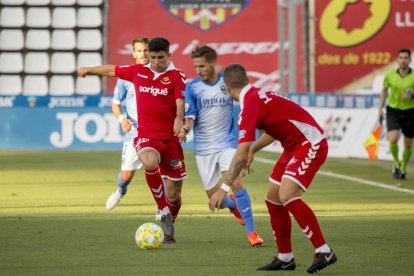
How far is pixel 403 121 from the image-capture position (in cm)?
2122

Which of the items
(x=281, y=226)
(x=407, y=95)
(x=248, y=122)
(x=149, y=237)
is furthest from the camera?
(x=407, y=95)

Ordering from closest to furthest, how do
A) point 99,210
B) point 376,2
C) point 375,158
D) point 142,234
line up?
point 142,234 < point 99,210 < point 375,158 < point 376,2

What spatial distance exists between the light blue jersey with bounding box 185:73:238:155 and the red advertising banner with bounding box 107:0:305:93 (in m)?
22.3

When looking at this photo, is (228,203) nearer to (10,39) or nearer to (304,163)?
(304,163)

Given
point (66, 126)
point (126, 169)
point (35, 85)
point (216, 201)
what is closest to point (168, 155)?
point (216, 201)

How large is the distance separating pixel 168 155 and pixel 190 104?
577 mm

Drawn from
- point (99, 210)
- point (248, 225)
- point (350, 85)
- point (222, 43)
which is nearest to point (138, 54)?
point (99, 210)

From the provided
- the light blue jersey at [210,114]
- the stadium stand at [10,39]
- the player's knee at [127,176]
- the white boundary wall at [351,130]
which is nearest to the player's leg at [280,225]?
the light blue jersey at [210,114]

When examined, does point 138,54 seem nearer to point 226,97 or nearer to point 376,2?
point 226,97

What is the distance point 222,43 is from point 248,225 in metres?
24.1

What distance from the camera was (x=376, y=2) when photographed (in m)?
32.9

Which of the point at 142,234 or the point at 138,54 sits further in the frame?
the point at 138,54

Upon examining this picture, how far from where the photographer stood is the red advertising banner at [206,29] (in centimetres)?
3531

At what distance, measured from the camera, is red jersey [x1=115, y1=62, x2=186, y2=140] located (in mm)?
12211
